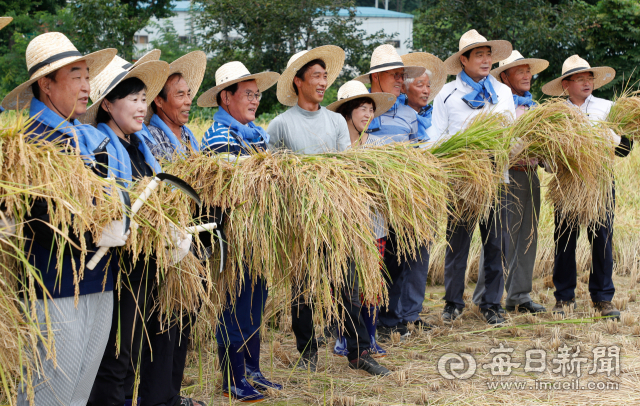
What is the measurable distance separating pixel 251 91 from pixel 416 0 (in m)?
45.2

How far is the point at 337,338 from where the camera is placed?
419 centimetres

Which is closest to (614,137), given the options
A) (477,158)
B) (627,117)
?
(627,117)

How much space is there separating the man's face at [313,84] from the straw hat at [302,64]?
0.20 ft

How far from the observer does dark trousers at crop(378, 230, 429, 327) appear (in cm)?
437

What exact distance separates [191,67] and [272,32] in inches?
416

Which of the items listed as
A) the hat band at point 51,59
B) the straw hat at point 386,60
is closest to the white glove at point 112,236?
the hat band at point 51,59

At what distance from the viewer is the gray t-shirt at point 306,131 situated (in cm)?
373

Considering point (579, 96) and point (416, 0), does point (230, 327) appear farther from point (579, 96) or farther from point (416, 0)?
point (416, 0)

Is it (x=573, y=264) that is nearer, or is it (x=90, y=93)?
(x=90, y=93)

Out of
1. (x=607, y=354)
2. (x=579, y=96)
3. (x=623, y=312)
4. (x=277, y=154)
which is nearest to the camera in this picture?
(x=277, y=154)

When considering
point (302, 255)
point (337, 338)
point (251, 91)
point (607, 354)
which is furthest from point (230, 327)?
point (607, 354)

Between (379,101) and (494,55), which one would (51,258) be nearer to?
(379,101)

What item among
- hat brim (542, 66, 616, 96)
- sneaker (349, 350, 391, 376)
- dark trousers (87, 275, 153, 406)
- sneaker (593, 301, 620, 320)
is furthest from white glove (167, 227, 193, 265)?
hat brim (542, 66, 616, 96)

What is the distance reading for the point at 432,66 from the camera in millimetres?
5086
